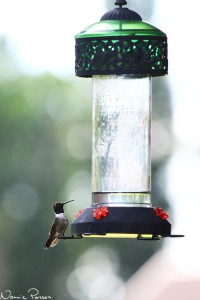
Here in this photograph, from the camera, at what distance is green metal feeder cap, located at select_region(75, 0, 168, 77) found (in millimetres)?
14016

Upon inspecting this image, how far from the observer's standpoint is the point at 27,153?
3878cm

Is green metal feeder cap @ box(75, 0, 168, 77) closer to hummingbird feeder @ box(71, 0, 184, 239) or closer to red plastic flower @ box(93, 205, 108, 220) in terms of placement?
hummingbird feeder @ box(71, 0, 184, 239)

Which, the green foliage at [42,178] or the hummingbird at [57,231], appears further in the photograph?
the green foliage at [42,178]

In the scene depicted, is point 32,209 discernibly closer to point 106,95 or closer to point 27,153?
→ point 27,153

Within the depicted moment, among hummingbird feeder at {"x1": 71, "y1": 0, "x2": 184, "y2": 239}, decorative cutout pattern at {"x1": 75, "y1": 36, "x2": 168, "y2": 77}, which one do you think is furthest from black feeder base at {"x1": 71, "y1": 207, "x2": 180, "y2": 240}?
decorative cutout pattern at {"x1": 75, "y1": 36, "x2": 168, "y2": 77}

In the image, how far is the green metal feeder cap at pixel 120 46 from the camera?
14.0 m

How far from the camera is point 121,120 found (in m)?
14.3

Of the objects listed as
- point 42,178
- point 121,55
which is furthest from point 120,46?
point 42,178

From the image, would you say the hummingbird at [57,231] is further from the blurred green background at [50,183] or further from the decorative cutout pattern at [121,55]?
the blurred green background at [50,183]

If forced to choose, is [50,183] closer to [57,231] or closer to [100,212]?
[57,231]

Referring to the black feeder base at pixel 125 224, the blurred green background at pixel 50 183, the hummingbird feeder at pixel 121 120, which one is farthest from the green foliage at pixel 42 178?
the black feeder base at pixel 125 224

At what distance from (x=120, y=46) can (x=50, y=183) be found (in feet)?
79.2
